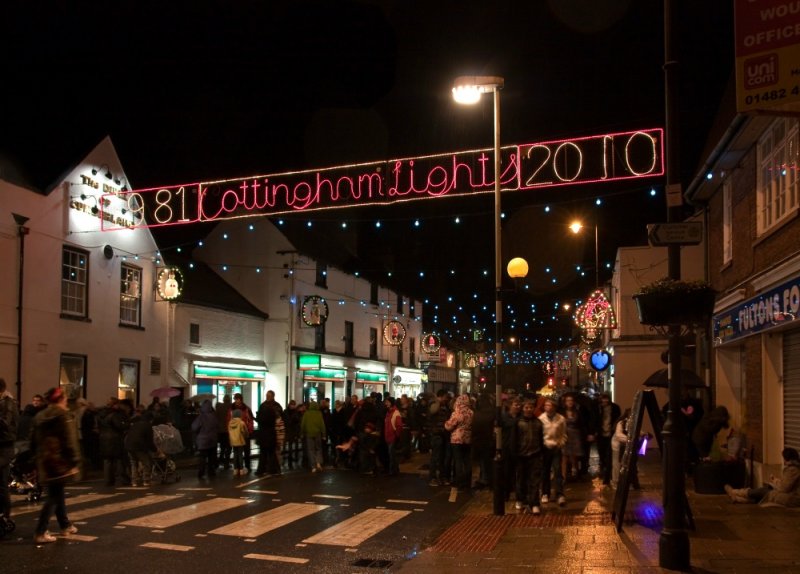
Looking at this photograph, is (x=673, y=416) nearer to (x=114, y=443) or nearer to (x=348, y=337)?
(x=114, y=443)

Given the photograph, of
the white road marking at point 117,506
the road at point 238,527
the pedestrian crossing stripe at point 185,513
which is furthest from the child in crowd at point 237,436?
the pedestrian crossing stripe at point 185,513

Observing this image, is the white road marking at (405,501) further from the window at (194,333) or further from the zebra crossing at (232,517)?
the window at (194,333)

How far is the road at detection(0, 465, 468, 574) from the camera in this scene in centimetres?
861

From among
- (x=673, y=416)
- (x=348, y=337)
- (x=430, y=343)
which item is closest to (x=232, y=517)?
(x=673, y=416)

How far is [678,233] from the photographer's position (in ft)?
27.2

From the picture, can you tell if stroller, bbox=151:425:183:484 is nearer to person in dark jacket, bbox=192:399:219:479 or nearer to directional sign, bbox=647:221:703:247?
person in dark jacket, bbox=192:399:219:479

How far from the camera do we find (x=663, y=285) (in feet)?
27.7

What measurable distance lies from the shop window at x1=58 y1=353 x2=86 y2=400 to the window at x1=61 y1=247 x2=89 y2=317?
1.19 m

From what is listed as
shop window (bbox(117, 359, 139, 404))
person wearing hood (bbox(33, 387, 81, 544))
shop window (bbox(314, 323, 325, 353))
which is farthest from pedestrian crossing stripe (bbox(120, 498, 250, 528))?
shop window (bbox(314, 323, 325, 353))

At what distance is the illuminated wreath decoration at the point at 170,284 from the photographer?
24.2 metres

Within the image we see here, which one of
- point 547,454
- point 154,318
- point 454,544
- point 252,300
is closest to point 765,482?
point 547,454

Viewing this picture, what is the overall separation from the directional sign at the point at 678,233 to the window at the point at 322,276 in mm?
28510

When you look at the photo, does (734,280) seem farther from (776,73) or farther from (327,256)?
(327,256)

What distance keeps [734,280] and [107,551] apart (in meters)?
12.4
